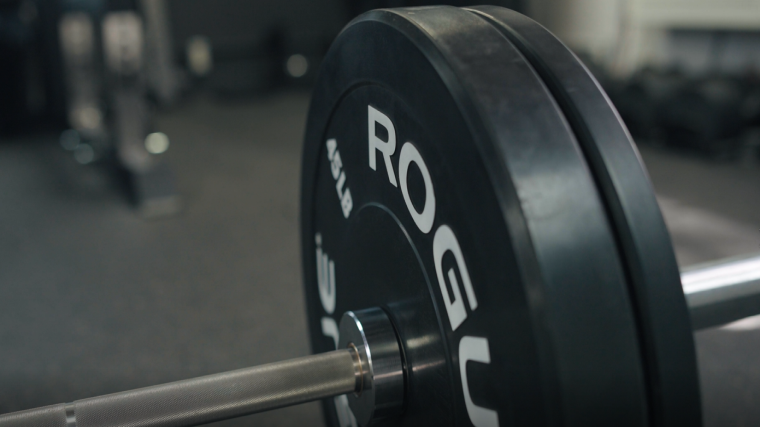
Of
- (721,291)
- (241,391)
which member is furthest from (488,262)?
(721,291)

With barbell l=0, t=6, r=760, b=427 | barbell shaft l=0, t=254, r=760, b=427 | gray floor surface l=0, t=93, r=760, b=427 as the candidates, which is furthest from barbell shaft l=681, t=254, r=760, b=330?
gray floor surface l=0, t=93, r=760, b=427

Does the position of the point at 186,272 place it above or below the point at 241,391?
below

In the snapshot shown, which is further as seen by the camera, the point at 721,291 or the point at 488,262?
the point at 721,291

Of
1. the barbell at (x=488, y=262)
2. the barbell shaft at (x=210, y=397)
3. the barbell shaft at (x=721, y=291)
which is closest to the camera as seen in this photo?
the barbell at (x=488, y=262)

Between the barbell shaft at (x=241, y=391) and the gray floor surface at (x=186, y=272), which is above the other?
the barbell shaft at (x=241, y=391)

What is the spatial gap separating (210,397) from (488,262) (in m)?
0.27

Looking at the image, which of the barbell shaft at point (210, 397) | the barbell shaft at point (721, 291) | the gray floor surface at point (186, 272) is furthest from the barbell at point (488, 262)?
the gray floor surface at point (186, 272)

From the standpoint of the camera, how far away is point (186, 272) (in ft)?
6.91

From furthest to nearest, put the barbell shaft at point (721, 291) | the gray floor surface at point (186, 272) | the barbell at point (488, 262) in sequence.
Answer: the gray floor surface at point (186, 272) < the barbell shaft at point (721, 291) < the barbell at point (488, 262)

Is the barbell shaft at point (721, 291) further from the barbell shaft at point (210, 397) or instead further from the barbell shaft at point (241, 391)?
the barbell shaft at point (210, 397)

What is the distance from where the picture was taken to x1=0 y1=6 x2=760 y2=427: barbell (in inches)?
14.3

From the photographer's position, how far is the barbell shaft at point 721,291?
62cm

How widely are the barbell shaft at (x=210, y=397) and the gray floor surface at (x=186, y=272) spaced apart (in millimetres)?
869

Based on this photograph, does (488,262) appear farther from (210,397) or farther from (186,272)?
(186,272)
